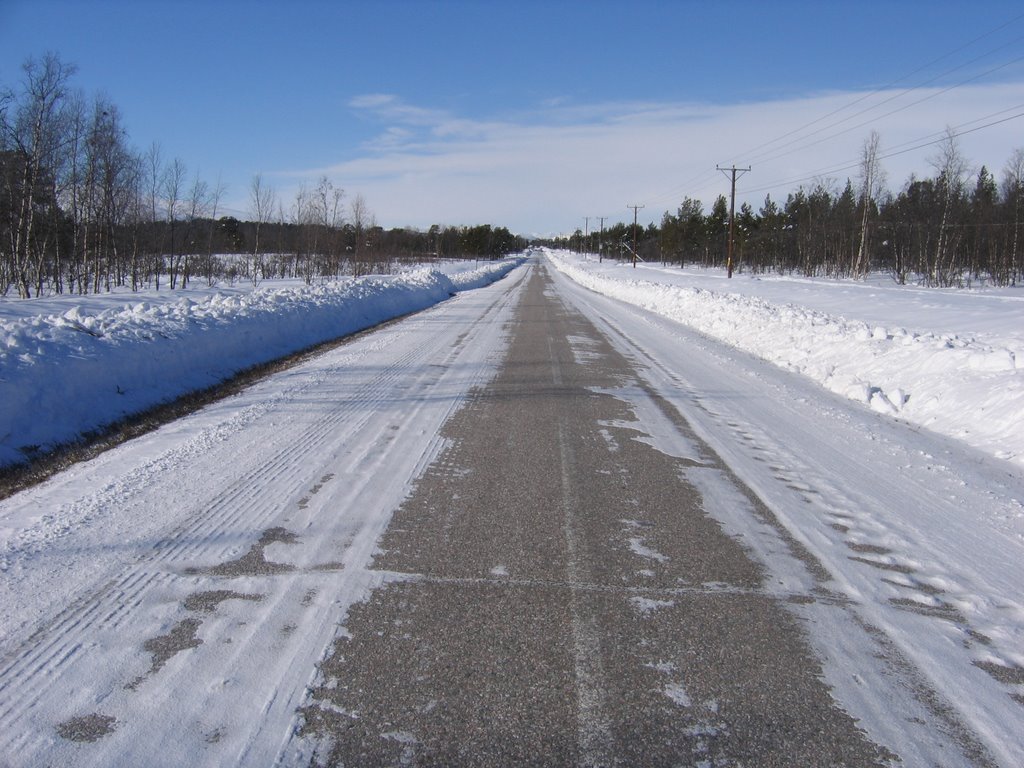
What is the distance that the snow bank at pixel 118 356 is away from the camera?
6.64 metres

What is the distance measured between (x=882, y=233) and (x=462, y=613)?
72.4 metres

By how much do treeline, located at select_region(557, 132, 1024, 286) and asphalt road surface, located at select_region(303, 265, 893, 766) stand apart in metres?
46.4

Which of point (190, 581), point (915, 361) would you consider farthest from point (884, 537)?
point (915, 361)

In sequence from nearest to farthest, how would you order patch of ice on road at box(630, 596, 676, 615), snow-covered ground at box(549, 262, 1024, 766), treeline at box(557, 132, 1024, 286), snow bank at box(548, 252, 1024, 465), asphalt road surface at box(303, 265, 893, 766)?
asphalt road surface at box(303, 265, 893, 766) < snow-covered ground at box(549, 262, 1024, 766) < patch of ice on road at box(630, 596, 676, 615) < snow bank at box(548, 252, 1024, 465) < treeline at box(557, 132, 1024, 286)

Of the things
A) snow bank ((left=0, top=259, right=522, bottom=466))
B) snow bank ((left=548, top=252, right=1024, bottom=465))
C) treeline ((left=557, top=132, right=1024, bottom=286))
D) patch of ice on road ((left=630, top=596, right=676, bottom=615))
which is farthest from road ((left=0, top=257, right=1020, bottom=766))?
treeline ((left=557, top=132, right=1024, bottom=286))

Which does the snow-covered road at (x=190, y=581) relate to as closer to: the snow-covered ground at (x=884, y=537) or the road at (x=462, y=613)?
the road at (x=462, y=613)

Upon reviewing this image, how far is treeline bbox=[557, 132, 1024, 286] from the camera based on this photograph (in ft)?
157

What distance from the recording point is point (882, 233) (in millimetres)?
63969

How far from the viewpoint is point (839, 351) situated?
1138cm

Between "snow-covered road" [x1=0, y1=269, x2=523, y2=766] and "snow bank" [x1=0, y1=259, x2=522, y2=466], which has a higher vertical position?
"snow bank" [x1=0, y1=259, x2=522, y2=466]

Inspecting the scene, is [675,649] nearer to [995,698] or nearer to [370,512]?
[995,698]

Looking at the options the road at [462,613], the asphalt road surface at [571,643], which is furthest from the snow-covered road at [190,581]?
the asphalt road surface at [571,643]

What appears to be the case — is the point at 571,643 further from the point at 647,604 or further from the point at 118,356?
the point at 118,356

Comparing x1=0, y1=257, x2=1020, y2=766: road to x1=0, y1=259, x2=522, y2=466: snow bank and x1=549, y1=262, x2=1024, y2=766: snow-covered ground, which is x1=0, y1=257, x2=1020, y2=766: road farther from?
x1=0, y1=259, x2=522, y2=466: snow bank
